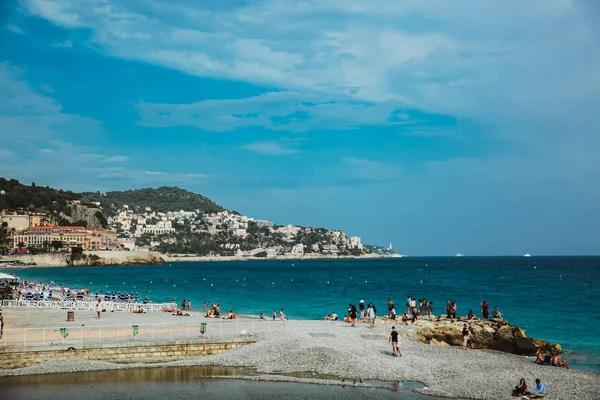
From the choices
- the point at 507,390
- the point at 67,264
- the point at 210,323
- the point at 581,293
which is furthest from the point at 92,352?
the point at 67,264

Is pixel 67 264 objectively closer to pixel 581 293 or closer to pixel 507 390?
pixel 581 293

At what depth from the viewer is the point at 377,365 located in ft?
71.6

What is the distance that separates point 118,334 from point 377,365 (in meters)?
12.1

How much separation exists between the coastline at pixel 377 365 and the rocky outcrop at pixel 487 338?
6.20 feet

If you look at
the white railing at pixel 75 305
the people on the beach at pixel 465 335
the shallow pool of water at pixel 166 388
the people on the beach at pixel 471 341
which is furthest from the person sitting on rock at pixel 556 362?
the white railing at pixel 75 305

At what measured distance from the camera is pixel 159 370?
845 inches

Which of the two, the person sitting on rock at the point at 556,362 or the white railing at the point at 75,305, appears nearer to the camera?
the person sitting on rock at the point at 556,362

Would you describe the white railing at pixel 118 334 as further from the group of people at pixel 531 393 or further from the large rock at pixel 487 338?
the group of people at pixel 531 393

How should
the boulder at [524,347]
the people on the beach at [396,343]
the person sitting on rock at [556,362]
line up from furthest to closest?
the boulder at [524,347] < the person sitting on rock at [556,362] < the people on the beach at [396,343]

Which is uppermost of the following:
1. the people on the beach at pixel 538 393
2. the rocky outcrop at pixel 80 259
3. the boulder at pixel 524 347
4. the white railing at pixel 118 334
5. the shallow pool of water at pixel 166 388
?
the white railing at pixel 118 334

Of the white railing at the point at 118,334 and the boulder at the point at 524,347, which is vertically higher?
the white railing at the point at 118,334

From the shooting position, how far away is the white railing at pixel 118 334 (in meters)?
22.7

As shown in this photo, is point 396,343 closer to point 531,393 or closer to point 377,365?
point 377,365

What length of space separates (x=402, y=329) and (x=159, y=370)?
14.7m
